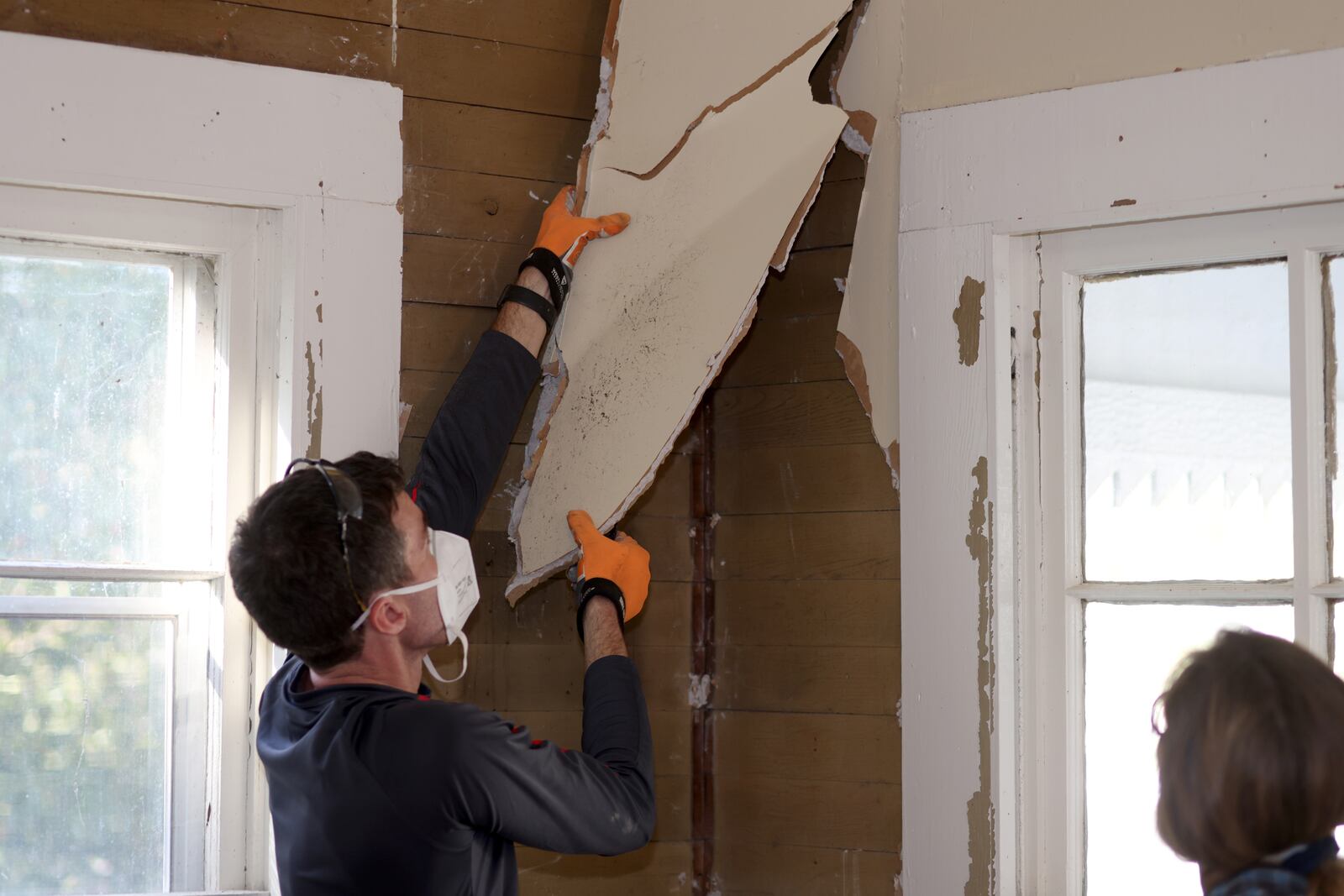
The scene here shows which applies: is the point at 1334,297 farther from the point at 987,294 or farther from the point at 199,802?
the point at 199,802

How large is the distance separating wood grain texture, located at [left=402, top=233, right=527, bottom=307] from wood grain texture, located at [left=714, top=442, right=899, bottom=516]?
20.1 inches

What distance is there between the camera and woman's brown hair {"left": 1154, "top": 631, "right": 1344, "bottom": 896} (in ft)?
3.34

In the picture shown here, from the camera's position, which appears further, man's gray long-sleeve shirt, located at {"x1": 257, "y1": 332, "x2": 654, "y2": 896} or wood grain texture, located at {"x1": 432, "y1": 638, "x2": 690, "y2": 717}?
wood grain texture, located at {"x1": 432, "y1": 638, "x2": 690, "y2": 717}

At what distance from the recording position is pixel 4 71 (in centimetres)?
175

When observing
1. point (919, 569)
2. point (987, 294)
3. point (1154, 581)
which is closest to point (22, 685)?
point (919, 569)

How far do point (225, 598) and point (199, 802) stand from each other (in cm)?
32

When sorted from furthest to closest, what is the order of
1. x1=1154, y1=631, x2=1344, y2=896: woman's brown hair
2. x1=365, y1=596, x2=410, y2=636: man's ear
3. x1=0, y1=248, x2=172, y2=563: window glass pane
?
x1=0, y1=248, x2=172, y2=563: window glass pane < x1=365, y1=596, x2=410, y2=636: man's ear < x1=1154, y1=631, x2=1344, y2=896: woman's brown hair

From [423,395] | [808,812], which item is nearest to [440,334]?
[423,395]

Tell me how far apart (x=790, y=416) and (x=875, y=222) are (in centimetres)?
36

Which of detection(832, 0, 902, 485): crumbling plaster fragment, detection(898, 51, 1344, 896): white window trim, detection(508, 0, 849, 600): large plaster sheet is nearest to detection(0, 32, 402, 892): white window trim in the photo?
detection(508, 0, 849, 600): large plaster sheet

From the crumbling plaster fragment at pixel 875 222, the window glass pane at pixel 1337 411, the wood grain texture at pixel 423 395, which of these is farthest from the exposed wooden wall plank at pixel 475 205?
the window glass pane at pixel 1337 411

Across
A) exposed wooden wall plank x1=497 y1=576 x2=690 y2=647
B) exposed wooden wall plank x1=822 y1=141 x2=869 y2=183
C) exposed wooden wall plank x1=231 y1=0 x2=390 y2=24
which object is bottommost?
exposed wooden wall plank x1=497 y1=576 x2=690 y2=647

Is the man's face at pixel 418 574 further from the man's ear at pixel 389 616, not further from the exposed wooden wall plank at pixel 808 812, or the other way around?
the exposed wooden wall plank at pixel 808 812

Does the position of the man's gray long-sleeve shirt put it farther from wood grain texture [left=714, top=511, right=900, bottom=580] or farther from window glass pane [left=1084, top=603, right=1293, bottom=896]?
window glass pane [left=1084, top=603, right=1293, bottom=896]
